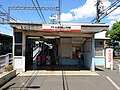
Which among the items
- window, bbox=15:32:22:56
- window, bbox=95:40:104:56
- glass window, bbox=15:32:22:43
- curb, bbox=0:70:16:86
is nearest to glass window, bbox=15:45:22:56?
window, bbox=15:32:22:56

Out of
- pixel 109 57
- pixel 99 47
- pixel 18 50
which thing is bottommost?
pixel 109 57

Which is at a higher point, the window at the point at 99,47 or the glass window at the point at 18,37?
the glass window at the point at 18,37

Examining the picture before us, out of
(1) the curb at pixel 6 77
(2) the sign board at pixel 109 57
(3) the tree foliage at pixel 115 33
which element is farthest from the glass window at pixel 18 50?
(3) the tree foliage at pixel 115 33

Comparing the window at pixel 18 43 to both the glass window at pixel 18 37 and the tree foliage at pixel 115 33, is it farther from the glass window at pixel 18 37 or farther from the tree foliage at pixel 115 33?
the tree foliage at pixel 115 33

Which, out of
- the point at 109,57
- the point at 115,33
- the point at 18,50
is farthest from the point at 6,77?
the point at 115,33

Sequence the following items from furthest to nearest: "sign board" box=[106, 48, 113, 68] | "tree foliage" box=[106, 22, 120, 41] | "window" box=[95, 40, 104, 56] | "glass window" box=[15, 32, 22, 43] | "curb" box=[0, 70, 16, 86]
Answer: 1. "tree foliage" box=[106, 22, 120, 41]
2. "window" box=[95, 40, 104, 56]
3. "sign board" box=[106, 48, 113, 68]
4. "glass window" box=[15, 32, 22, 43]
5. "curb" box=[0, 70, 16, 86]

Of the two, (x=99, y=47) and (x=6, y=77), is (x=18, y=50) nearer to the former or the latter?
(x=6, y=77)

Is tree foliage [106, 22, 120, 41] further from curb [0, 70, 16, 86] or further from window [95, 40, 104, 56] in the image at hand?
curb [0, 70, 16, 86]

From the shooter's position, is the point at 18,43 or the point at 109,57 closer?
the point at 18,43

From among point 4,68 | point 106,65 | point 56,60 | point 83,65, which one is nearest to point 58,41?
point 56,60

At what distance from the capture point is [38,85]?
11711mm

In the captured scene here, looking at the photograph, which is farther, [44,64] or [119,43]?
[119,43]

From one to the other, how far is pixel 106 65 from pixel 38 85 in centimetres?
1061

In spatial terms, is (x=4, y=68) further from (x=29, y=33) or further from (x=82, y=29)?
(x=82, y=29)
